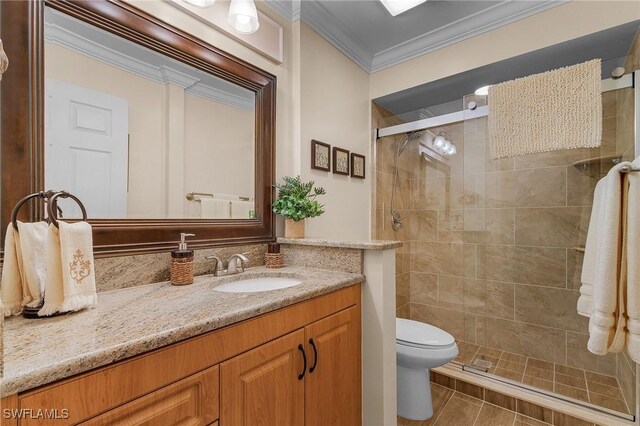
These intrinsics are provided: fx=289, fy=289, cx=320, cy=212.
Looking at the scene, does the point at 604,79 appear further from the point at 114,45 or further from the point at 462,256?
the point at 114,45

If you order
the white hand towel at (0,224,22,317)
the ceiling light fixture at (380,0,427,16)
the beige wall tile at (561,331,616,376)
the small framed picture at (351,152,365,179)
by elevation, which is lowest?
the beige wall tile at (561,331,616,376)

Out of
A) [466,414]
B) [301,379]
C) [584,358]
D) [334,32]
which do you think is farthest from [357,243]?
[584,358]

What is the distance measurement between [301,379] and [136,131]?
1182 millimetres

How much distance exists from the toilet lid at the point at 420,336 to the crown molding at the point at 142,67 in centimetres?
167

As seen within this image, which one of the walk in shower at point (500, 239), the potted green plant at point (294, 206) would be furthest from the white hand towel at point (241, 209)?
the walk in shower at point (500, 239)

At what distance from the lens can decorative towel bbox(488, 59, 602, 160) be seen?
1688mm

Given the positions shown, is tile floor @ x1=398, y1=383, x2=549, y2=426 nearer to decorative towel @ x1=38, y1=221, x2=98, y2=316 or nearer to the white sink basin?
the white sink basin

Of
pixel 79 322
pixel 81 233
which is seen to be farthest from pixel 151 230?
pixel 79 322

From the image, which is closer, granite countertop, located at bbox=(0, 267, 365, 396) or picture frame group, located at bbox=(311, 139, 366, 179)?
granite countertop, located at bbox=(0, 267, 365, 396)

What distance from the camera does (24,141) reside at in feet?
3.06

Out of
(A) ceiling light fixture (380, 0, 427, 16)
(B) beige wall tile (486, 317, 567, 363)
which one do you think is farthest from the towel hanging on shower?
(A) ceiling light fixture (380, 0, 427, 16)

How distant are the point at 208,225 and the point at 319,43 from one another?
1518 millimetres

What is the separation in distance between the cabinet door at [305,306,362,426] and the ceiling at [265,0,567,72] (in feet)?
6.22

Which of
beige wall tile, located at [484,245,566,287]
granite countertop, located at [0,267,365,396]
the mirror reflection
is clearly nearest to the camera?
granite countertop, located at [0,267,365,396]
